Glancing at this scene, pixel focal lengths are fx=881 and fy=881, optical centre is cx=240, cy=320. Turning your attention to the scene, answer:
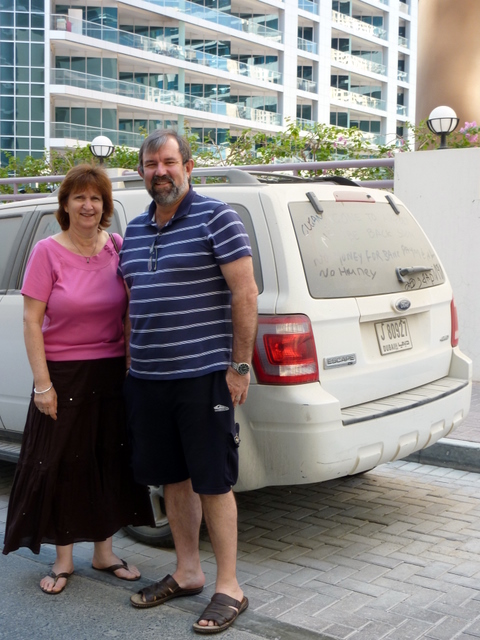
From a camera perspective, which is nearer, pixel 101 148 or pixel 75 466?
pixel 75 466

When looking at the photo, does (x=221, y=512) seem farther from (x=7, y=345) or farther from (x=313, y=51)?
(x=313, y=51)

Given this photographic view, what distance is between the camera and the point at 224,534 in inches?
148

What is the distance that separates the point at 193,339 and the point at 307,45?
210ft

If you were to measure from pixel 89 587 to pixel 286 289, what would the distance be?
169cm

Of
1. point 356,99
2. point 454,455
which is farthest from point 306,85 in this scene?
point 454,455

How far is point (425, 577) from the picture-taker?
4.21 metres

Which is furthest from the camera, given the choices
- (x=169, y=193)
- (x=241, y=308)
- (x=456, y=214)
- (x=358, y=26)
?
(x=358, y=26)

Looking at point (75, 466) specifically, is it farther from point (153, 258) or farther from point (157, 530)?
point (153, 258)

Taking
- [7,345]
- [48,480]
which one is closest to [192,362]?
[48,480]

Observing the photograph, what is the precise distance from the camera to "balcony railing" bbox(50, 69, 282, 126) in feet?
163

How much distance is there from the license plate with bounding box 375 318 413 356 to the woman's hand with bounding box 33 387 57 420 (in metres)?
1.66

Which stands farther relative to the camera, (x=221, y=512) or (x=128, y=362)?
(x=128, y=362)

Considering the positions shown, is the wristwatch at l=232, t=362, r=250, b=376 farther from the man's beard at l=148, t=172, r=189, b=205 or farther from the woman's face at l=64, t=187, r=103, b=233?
the woman's face at l=64, t=187, r=103, b=233

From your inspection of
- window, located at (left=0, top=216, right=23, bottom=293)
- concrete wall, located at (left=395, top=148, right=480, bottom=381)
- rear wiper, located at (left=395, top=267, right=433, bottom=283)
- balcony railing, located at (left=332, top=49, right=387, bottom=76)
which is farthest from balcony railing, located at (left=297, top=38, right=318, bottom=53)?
rear wiper, located at (left=395, top=267, right=433, bottom=283)
